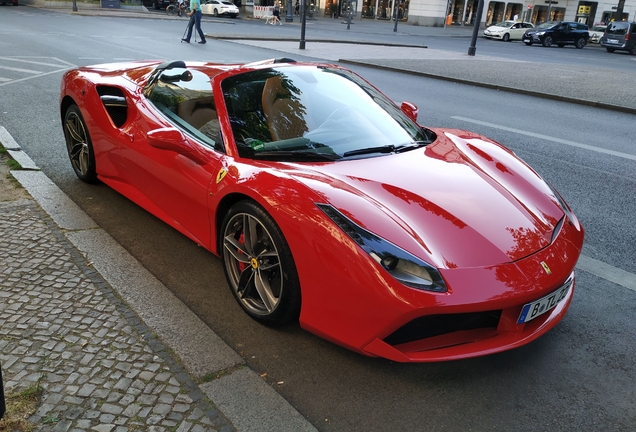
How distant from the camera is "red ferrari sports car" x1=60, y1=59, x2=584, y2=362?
2.47 metres

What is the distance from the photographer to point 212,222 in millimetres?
3334

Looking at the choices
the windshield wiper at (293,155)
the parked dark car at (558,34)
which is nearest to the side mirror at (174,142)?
the windshield wiper at (293,155)

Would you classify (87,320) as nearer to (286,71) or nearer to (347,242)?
(347,242)

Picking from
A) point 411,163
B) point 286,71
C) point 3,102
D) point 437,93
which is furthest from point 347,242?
point 437,93

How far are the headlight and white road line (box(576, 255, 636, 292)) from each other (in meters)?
1.99

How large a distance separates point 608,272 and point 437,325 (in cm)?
203

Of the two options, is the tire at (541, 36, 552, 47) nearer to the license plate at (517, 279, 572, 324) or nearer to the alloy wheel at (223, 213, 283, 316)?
the license plate at (517, 279, 572, 324)

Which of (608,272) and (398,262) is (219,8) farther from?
(398,262)

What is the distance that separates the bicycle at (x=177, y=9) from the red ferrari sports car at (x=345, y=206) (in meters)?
40.2

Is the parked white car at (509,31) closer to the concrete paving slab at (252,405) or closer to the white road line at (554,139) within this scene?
the white road line at (554,139)

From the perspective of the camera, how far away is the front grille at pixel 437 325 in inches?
96.7

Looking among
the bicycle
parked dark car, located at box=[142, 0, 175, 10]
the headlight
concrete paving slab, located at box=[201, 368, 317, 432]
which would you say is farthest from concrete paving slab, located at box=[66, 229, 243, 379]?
parked dark car, located at box=[142, 0, 175, 10]

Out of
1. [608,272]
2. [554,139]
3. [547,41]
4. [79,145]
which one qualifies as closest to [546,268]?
[608,272]

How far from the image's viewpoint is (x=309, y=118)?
353 cm
